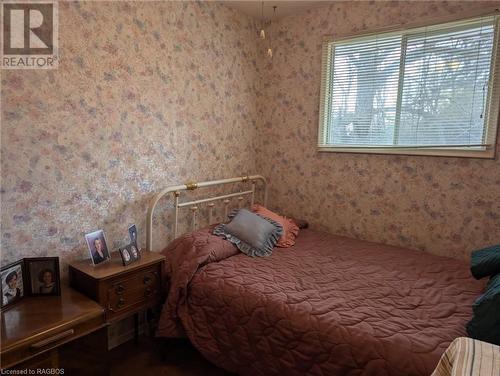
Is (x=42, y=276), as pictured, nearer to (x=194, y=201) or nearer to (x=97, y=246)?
(x=97, y=246)

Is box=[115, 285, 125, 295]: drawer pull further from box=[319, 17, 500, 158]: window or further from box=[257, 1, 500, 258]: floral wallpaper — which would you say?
box=[319, 17, 500, 158]: window

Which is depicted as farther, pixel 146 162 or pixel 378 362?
pixel 146 162

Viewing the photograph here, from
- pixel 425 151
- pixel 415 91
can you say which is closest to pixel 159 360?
pixel 425 151

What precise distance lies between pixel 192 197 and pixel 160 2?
4.55 ft

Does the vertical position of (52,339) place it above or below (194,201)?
below

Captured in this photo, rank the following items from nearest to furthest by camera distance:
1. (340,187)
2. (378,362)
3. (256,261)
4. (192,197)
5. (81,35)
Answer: (378,362) → (81,35) → (256,261) → (192,197) → (340,187)

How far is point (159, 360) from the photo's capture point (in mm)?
→ 2080

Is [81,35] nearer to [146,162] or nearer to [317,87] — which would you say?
[146,162]

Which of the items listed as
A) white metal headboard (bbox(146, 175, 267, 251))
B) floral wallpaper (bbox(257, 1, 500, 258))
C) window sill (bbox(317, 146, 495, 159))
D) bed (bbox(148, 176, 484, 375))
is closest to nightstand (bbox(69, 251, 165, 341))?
bed (bbox(148, 176, 484, 375))

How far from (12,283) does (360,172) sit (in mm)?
2394

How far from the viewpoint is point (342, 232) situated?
113 inches

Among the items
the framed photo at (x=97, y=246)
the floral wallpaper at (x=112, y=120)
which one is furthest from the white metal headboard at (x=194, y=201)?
the framed photo at (x=97, y=246)

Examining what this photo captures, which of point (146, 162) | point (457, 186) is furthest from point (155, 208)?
point (457, 186)

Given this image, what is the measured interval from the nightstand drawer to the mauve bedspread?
12cm
